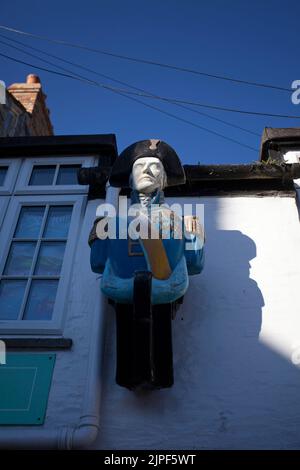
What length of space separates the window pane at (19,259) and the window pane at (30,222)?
0.11m

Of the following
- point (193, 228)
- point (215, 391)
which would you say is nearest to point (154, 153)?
point (193, 228)

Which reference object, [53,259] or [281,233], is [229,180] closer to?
[281,233]

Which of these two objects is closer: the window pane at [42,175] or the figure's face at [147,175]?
the figure's face at [147,175]

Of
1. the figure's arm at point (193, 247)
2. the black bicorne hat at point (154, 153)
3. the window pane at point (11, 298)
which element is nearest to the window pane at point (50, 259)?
the window pane at point (11, 298)

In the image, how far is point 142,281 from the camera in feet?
9.46

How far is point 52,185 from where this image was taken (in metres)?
4.62

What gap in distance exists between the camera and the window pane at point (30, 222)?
421cm

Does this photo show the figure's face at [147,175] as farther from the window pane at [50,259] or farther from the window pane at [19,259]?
the window pane at [19,259]

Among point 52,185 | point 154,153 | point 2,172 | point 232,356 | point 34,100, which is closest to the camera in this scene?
point 232,356

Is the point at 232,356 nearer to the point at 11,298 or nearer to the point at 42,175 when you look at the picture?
the point at 11,298

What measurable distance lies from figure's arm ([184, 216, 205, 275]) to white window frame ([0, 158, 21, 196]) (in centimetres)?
213

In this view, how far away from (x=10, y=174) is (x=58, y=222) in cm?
92

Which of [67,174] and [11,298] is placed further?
[67,174]

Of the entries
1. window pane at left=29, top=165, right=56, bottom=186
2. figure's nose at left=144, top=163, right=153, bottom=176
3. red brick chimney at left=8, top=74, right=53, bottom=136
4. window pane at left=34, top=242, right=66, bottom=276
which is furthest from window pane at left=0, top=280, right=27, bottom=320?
red brick chimney at left=8, top=74, right=53, bottom=136
